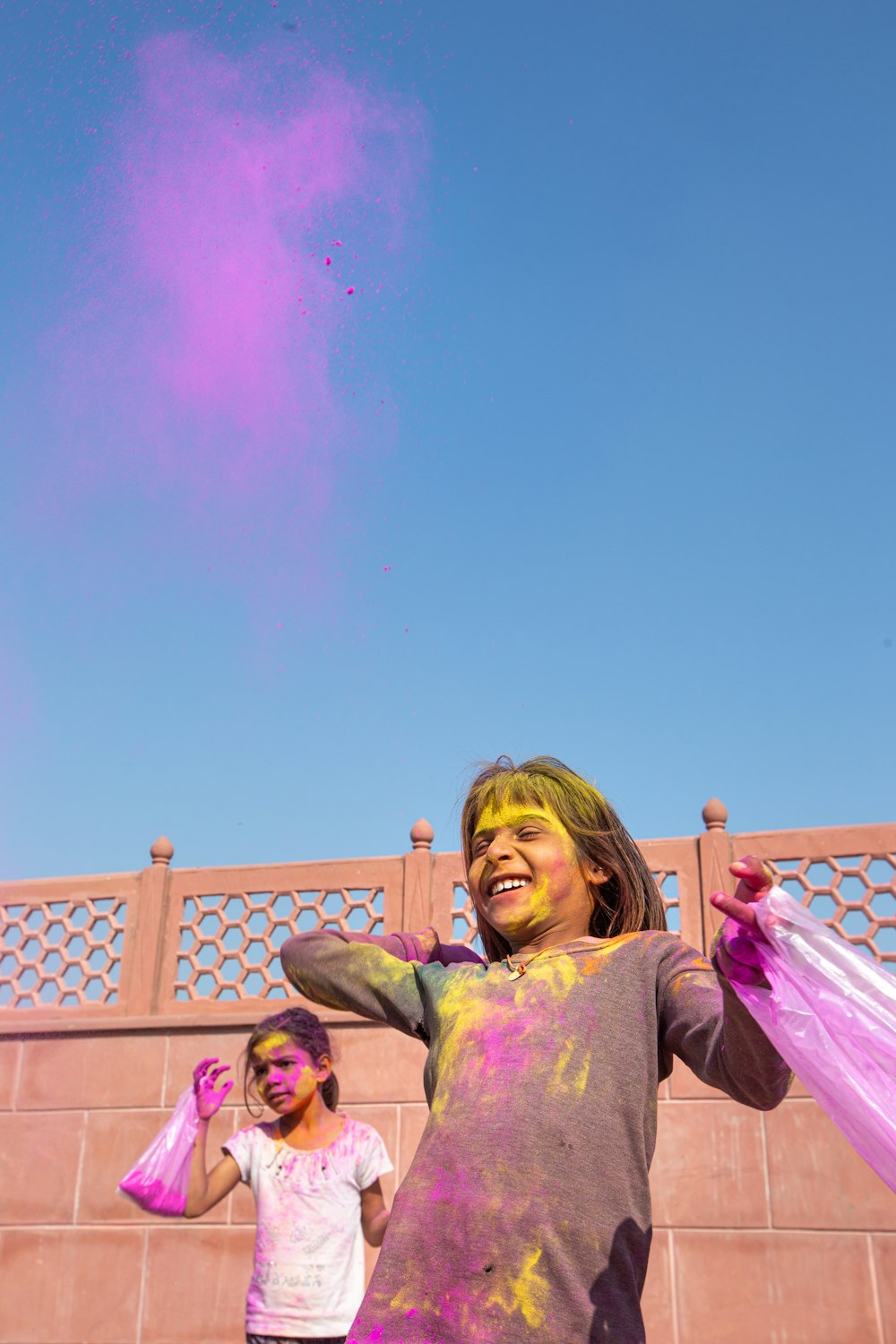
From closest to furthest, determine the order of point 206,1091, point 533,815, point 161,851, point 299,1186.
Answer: point 533,815, point 299,1186, point 206,1091, point 161,851

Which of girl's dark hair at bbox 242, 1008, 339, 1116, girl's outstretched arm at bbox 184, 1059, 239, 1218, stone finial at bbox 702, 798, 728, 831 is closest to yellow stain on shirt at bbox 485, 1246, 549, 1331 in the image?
girl's outstretched arm at bbox 184, 1059, 239, 1218

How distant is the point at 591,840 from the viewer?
2.13 m

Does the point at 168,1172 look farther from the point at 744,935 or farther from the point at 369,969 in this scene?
the point at 744,935

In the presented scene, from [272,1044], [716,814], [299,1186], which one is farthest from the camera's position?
[716,814]

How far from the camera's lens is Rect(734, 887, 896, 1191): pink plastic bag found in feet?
5.09

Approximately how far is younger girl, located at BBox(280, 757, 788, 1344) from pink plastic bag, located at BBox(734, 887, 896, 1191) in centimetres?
4

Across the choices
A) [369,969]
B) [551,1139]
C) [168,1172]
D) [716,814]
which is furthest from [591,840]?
[716,814]

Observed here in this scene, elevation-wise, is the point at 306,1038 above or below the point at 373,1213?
above

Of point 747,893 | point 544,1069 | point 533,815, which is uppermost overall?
point 533,815

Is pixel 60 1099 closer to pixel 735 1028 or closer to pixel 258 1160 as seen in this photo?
pixel 258 1160

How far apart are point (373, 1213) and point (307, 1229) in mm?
256

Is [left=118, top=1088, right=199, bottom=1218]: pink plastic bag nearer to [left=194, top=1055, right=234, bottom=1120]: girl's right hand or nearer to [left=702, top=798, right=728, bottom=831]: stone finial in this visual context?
[left=194, top=1055, right=234, bottom=1120]: girl's right hand

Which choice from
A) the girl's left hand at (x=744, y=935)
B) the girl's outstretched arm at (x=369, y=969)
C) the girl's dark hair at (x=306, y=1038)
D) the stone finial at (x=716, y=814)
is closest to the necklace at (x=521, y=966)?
the girl's outstretched arm at (x=369, y=969)

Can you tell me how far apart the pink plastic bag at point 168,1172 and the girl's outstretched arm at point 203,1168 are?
3 centimetres
